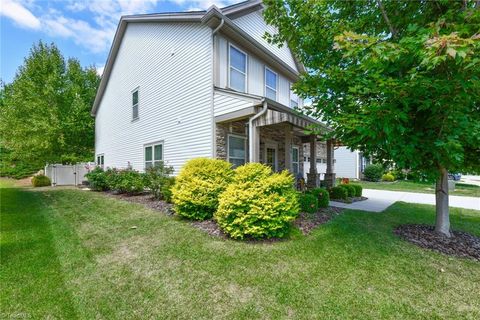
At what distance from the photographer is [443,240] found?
4.71 metres

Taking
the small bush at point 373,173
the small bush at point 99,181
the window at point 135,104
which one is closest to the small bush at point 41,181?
the small bush at point 99,181

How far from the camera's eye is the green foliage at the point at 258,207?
4.52 meters

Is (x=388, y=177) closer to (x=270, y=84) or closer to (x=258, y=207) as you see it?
(x=270, y=84)

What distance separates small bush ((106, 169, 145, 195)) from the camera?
31.6ft

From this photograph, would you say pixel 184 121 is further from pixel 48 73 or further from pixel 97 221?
pixel 48 73

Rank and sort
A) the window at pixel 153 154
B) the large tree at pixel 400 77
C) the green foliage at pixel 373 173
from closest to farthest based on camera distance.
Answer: the large tree at pixel 400 77 → the window at pixel 153 154 → the green foliage at pixel 373 173

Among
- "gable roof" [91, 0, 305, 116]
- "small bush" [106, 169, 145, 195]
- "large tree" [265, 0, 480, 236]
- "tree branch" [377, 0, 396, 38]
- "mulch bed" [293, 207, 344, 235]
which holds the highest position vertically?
"gable roof" [91, 0, 305, 116]

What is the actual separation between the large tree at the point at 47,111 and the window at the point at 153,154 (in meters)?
9.24

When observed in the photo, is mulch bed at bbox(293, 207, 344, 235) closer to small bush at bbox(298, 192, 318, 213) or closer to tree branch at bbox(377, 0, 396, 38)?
small bush at bbox(298, 192, 318, 213)

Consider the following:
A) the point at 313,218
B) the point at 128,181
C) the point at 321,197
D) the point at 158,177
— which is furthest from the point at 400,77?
the point at 128,181

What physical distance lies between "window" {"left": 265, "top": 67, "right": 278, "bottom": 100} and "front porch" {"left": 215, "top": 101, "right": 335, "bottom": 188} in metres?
1.65

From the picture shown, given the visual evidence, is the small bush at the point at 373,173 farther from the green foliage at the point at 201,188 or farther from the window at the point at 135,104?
the window at the point at 135,104

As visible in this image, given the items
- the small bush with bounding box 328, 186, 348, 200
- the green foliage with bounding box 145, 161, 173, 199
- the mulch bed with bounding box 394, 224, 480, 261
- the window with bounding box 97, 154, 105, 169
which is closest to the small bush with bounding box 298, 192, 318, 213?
the mulch bed with bounding box 394, 224, 480, 261

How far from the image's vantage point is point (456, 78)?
10.5 ft
